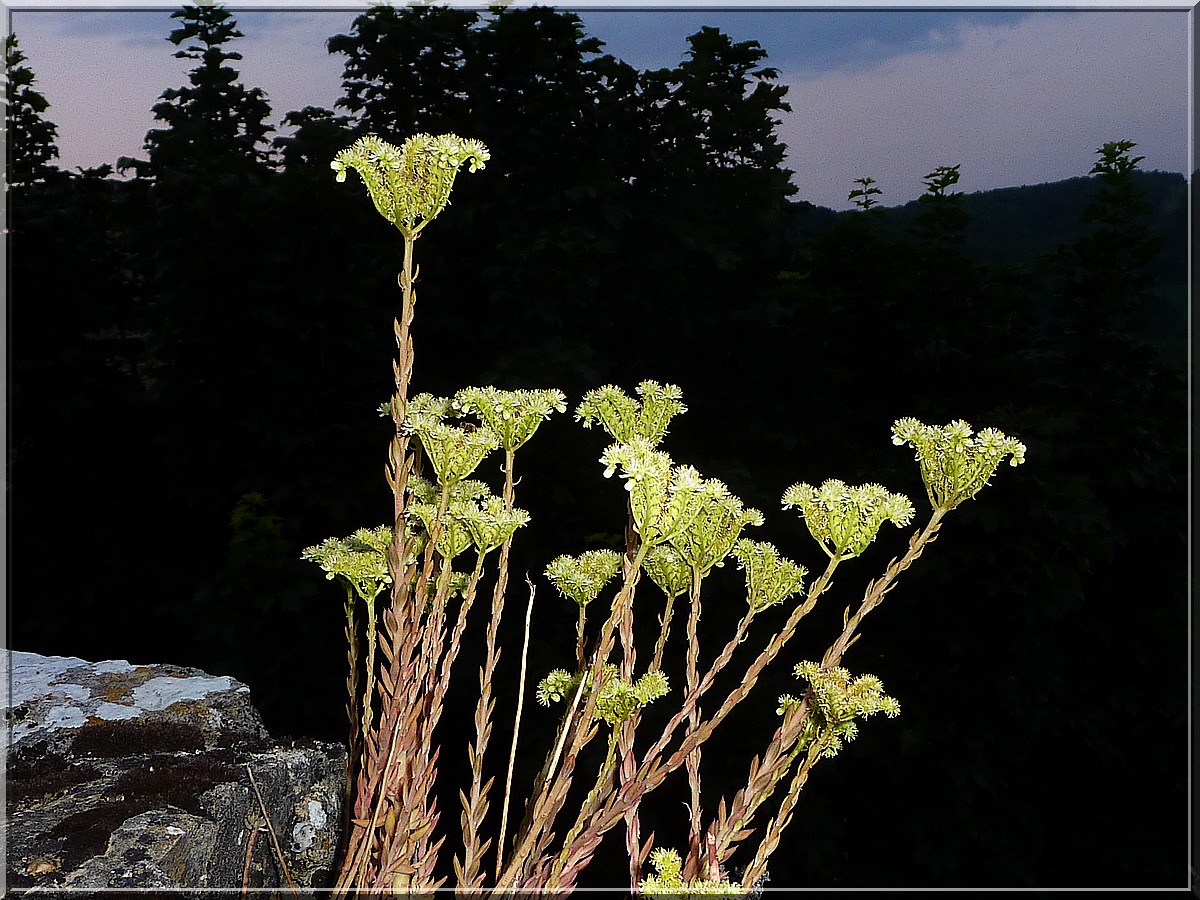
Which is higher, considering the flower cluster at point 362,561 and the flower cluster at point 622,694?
the flower cluster at point 362,561

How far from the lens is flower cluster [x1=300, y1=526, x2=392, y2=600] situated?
0.90 m

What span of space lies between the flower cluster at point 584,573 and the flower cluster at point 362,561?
0.17 metres

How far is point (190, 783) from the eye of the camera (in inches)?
44.1

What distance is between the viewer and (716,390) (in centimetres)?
252

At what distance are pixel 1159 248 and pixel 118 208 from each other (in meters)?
3.09

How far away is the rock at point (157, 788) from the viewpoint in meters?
0.99

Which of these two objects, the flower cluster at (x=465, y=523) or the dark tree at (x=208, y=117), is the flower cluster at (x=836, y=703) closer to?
the flower cluster at (x=465, y=523)

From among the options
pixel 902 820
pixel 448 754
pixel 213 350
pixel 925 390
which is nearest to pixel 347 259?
pixel 213 350

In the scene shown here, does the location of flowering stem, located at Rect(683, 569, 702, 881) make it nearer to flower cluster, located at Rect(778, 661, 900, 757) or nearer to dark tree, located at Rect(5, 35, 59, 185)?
flower cluster, located at Rect(778, 661, 900, 757)

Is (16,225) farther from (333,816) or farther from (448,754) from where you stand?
(333,816)

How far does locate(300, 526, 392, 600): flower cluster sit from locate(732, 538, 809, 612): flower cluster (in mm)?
360

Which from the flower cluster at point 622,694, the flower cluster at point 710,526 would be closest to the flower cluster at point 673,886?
the flower cluster at point 622,694

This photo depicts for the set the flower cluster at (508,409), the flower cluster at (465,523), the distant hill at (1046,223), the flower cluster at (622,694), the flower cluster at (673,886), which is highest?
the distant hill at (1046,223)

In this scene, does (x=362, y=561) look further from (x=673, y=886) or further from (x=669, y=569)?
(x=673, y=886)
